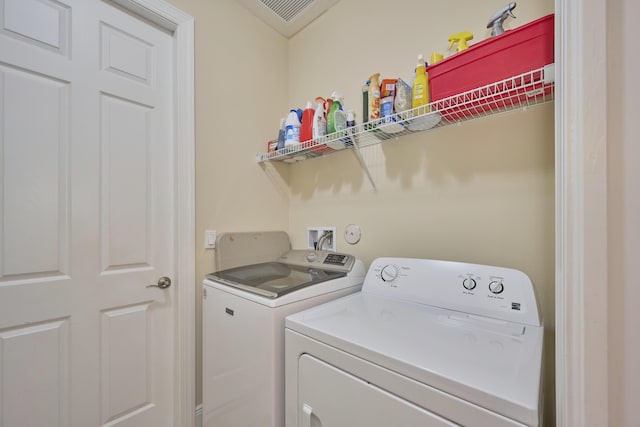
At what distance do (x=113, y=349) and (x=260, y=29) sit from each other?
2.40 m

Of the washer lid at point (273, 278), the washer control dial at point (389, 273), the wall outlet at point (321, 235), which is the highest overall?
the wall outlet at point (321, 235)

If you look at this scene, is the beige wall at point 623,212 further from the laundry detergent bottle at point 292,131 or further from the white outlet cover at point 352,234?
the laundry detergent bottle at point 292,131

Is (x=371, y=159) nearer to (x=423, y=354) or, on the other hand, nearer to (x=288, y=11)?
(x=423, y=354)

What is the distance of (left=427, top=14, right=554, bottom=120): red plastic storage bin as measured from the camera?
0.93 metres

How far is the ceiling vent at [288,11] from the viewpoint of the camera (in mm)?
1930

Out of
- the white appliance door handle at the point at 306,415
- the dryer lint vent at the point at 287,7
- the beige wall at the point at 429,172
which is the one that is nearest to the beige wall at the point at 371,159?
the beige wall at the point at 429,172

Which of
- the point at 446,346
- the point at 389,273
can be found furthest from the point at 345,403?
the point at 389,273

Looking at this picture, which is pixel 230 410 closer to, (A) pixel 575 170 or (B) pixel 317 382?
(B) pixel 317 382

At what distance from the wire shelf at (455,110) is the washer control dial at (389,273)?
73 centimetres

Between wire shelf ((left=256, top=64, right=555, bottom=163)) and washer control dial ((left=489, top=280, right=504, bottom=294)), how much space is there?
29.8 inches

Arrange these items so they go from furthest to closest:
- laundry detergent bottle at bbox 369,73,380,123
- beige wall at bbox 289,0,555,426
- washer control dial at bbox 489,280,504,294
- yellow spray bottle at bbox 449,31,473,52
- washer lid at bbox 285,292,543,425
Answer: laundry detergent bottle at bbox 369,73,380,123 → yellow spray bottle at bbox 449,31,473,52 → beige wall at bbox 289,0,555,426 → washer control dial at bbox 489,280,504,294 → washer lid at bbox 285,292,543,425

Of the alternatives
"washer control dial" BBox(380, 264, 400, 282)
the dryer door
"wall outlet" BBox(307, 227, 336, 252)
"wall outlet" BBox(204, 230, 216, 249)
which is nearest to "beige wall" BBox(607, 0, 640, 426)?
the dryer door

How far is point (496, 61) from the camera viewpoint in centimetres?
103

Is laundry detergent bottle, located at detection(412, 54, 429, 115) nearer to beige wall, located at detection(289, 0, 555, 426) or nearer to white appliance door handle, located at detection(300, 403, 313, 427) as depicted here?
beige wall, located at detection(289, 0, 555, 426)
